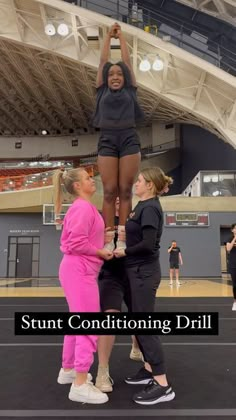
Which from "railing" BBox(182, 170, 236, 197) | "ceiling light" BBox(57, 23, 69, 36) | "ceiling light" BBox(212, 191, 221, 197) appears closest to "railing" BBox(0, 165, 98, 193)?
"ceiling light" BBox(57, 23, 69, 36)

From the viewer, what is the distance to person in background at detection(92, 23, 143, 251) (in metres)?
2.95

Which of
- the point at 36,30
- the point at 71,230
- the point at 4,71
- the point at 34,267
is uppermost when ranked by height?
the point at 4,71

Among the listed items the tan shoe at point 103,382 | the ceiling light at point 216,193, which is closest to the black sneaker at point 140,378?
the tan shoe at point 103,382

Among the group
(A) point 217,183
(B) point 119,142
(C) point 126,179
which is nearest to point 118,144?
(B) point 119,142

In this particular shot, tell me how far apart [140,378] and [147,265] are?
100 centimetres

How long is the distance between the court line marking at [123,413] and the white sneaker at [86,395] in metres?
0.14

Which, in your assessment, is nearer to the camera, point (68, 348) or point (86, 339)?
point (86, 339)

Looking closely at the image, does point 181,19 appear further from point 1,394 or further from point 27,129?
point 27,129

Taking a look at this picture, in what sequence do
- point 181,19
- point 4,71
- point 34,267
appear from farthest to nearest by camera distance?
point 4,71 < point 34,267 < point 181,19

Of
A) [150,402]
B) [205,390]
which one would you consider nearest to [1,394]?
[150,402]

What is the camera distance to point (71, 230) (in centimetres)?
258

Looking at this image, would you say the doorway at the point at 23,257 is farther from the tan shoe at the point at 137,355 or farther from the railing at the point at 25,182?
the tan shoe at the point at 137,355

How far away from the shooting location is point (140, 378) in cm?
292

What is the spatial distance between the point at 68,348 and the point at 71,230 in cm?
102
